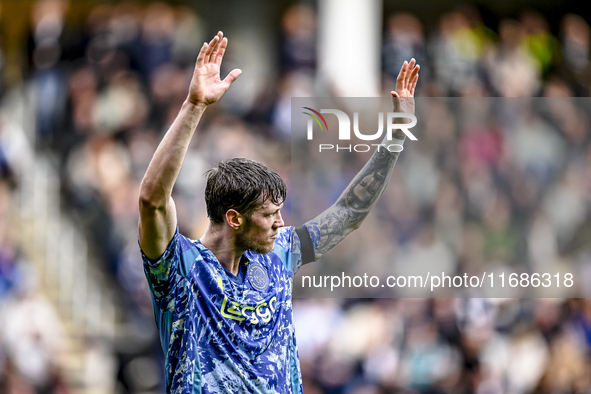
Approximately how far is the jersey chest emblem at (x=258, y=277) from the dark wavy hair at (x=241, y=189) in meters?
0.25

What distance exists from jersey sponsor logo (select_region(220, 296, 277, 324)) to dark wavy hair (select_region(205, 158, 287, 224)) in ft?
1.23

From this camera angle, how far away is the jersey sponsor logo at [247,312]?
9.48ft

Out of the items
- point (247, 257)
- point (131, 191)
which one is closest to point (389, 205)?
point (131, 191)

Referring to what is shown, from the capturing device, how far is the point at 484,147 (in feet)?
27.5

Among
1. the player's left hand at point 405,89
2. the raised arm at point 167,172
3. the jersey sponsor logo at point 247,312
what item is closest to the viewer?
the raised arm at point 167,172

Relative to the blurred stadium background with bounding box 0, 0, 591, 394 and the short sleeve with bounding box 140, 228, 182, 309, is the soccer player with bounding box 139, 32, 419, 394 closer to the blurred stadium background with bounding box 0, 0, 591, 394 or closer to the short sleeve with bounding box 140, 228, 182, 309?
the short sleeve with bounding box 140, 228, 182, 309

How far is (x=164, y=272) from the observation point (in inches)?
109

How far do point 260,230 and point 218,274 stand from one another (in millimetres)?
260

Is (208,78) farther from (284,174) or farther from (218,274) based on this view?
(284,174)

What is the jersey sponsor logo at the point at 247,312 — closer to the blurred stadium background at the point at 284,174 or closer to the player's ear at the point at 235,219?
the player's ear at the point at 235,219

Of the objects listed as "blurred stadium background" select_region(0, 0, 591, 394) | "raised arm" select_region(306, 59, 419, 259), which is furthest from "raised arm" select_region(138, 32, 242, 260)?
"blurred stadium background" select_region(0, 0, 591, 394)

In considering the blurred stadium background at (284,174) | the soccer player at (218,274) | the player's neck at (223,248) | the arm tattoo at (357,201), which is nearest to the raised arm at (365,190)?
the arm tattoo at (357,201)

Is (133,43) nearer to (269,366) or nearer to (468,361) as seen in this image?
(468,361)

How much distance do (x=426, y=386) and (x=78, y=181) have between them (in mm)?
4558
